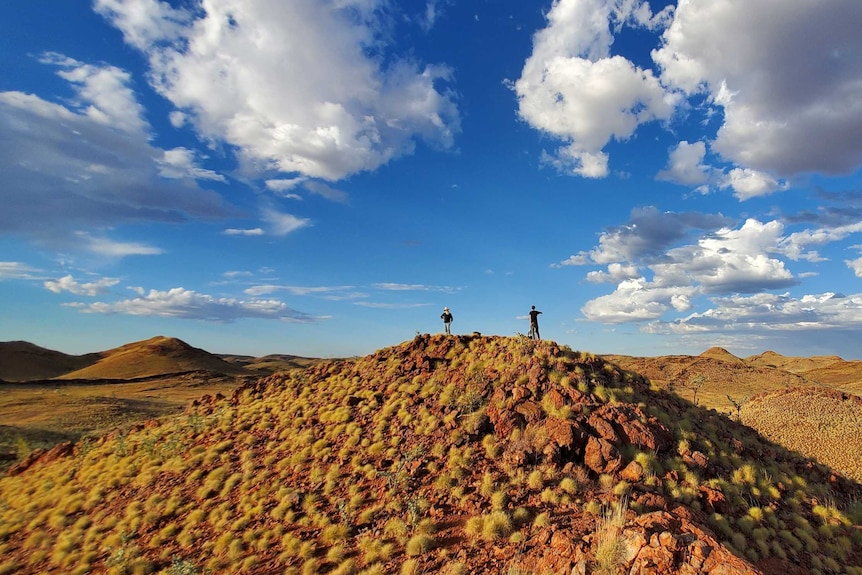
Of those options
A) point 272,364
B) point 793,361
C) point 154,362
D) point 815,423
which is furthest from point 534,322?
point 793,361

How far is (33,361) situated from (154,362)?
95.0 ft

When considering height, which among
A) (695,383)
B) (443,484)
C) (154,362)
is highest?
(154,362)

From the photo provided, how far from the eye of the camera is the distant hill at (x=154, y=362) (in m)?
87.9

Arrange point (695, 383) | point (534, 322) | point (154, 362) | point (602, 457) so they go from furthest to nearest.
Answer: point (154, 362) → point (695, 383) → point (534, 322) → point (602, 457)

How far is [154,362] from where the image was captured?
9581 centimetres

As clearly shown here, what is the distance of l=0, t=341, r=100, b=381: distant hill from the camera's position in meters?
89.1

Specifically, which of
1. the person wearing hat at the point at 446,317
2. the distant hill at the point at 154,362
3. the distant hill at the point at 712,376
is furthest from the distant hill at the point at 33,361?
the distant hill at the point at 712,376

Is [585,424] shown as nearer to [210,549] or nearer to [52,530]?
[210,549]

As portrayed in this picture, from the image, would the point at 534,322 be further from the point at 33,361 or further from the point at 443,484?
the point at 33,361

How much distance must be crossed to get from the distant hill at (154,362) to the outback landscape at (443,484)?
243 feet

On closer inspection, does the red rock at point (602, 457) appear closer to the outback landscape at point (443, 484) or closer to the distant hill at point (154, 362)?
the outback landscape at point (443, 484)

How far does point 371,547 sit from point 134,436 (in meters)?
18.5

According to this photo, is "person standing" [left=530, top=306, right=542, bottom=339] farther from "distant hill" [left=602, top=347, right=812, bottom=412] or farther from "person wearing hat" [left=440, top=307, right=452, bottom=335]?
"distant hill" [left=602, top=347, right=812, bottom=412]

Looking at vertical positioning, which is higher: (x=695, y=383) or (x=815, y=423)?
(x=695, y=383)
